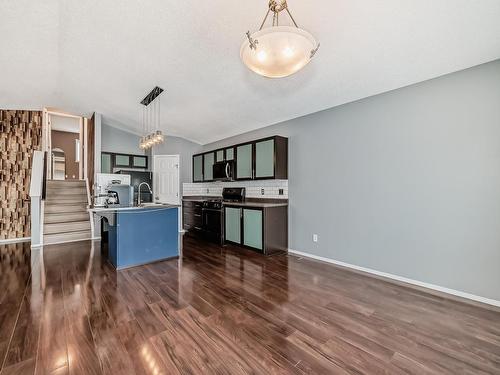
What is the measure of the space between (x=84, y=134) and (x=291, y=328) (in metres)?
8.56

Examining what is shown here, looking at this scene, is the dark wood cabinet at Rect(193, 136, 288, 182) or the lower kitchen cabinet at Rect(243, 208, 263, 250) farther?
the dark wood cabinet at Rect(193, 136, 288, 182)

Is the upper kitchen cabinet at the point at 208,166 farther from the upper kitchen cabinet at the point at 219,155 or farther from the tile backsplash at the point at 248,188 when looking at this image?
the tile backsplash at the point at 248,188

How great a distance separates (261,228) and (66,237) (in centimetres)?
436

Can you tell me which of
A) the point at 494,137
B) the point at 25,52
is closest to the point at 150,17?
the point at 25,52

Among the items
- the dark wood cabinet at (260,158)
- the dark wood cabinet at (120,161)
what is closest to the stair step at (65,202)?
the dark wood cabinet at (120,161)

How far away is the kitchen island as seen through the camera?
335 cm

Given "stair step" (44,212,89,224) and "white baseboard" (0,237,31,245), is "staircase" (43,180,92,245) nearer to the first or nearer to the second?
"stair step" (44,212,89,224)

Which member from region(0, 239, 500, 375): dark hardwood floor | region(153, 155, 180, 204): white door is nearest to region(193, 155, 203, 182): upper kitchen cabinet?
region(153, 155, 180, 204): white door

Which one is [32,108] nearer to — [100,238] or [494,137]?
[100,238]

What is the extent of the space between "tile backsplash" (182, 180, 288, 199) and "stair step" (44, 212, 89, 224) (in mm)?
2429

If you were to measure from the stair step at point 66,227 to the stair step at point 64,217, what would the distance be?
13cm

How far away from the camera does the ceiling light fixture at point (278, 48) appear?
139 centimetres

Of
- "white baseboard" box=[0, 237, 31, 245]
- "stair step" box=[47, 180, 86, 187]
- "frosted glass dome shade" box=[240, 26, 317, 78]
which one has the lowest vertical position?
"white baseboard" box=[0, 237, 31, 245]

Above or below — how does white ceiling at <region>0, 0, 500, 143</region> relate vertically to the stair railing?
above
